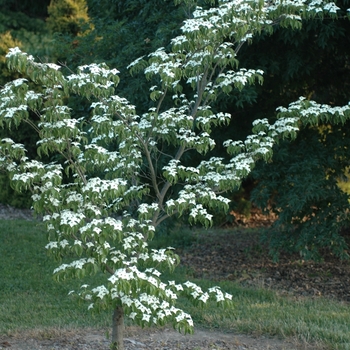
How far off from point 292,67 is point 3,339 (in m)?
4.13

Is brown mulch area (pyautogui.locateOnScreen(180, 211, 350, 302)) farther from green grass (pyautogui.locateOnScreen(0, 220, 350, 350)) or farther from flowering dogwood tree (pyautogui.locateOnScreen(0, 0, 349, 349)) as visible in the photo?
flowering dogwood tree (pyautogui.locateOnScreen(0, 0, 349, 349))

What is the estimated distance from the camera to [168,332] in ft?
18.3

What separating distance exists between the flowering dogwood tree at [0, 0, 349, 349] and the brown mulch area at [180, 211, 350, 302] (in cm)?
314

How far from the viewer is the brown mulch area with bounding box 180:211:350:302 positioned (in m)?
7.64

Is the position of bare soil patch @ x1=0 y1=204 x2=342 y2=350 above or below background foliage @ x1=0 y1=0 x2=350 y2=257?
below

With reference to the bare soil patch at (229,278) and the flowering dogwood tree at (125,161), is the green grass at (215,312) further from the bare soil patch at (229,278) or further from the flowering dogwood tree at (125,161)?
the flowering dogwood tree at (125,161)

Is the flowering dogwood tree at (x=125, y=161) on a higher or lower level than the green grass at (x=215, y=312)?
higher

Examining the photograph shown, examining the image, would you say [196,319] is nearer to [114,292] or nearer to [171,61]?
[114,292]

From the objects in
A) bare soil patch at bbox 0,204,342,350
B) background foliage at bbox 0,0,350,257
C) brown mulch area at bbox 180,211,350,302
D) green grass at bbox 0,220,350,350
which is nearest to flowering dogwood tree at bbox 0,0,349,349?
green grass at bbox 0,220,350,350

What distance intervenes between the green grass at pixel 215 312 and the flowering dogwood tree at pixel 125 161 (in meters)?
0.61

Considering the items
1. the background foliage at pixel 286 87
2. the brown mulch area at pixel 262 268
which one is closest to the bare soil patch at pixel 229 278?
the brown mulch area at pixel 262 268

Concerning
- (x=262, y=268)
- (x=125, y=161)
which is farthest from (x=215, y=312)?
(x=262, y=268)

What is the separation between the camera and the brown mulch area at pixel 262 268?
7641 millimetres

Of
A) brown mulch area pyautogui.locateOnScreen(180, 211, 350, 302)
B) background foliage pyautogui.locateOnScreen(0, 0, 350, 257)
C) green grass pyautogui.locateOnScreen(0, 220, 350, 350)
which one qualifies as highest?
background foliage pyautogui.locateOnScreen(0, 0, 350, 257)
